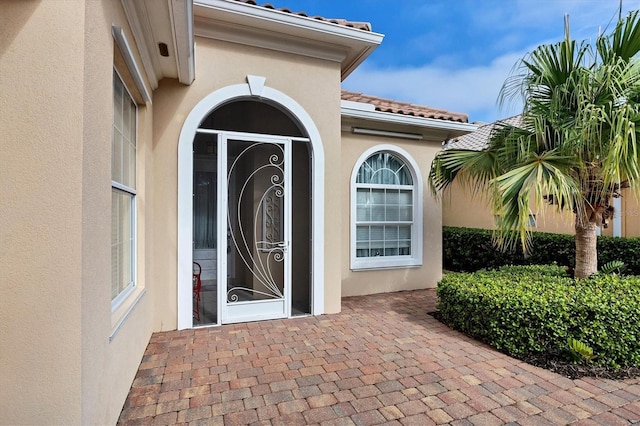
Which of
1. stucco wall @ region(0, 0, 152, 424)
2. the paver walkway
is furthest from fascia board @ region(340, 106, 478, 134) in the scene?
stucco wall @ region(0, 0, 152, 424)

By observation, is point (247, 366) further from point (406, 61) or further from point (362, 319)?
point (406, 61)

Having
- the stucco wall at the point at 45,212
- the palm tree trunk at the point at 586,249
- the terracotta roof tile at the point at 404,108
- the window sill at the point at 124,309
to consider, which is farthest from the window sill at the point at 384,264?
the stucco wall at the point at 45,212

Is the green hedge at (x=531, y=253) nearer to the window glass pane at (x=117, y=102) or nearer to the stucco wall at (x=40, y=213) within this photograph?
the window glass pane at (x=117, y=102)

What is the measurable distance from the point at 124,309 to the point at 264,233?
3.23 meters

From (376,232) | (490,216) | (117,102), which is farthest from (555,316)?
(490,216)

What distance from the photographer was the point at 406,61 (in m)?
24.2

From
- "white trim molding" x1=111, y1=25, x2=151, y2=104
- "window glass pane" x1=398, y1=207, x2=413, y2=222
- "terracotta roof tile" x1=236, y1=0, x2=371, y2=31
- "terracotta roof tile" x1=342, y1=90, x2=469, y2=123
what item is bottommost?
"window glass pane" x1=398, y1=207, x2=413, y2=222

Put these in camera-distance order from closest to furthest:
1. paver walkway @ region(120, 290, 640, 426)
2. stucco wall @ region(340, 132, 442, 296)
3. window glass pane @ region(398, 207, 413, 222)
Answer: paver walkway @ region(120, 290, 640, 426), stucco wall @ region(340, 132, 442, 296), window glass pane @ region(398, 207, 413, 222)

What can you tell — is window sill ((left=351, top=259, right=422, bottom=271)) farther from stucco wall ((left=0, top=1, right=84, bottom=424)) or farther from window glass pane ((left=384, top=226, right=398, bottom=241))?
stucco wall ((left=0, top=1, right=84, bottom=424))

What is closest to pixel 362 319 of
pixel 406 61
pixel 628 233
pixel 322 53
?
pixel 322 53

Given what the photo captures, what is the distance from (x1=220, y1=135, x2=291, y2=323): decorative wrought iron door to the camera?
6.00 m

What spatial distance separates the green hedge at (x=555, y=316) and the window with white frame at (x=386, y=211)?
297cm

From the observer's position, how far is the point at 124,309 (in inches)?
141

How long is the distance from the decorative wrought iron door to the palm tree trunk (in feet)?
16.4
